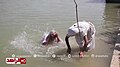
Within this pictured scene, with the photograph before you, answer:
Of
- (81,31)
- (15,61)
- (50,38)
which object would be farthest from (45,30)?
(81,31)

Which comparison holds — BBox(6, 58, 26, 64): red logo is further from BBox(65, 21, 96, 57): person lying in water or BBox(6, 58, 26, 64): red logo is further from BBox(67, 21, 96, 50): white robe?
BBox(67, 21, 96, 50): white robe

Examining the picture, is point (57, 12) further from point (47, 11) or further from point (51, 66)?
point (51, 66)

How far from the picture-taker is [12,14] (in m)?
15.1

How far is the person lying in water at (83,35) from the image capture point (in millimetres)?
7404

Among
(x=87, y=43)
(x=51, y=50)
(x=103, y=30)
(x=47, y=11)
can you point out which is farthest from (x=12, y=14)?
(x=87, y=43)

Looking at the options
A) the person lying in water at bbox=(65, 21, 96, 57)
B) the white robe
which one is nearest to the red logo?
the person lying in water at bbox=(65, 21, 96, 57)

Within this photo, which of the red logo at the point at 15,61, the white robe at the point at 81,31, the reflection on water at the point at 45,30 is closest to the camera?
the white robe at the point at 81,31

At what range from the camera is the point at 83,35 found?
24.6ft

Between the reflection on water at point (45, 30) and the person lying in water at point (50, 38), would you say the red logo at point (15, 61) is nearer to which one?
the reflection on water at point (45, 30)

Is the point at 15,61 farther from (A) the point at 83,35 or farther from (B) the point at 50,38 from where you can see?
(A) the point at 83,35

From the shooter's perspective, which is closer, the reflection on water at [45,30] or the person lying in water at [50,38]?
the reflection on water at [45,30]

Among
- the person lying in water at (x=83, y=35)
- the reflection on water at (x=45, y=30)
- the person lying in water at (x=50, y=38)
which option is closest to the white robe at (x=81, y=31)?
the person lying in water at (x=83, y=35)

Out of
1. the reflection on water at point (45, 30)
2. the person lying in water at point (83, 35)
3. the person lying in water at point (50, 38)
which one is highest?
the person lying in water at point (83, 35)

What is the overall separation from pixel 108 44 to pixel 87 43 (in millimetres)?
1417
